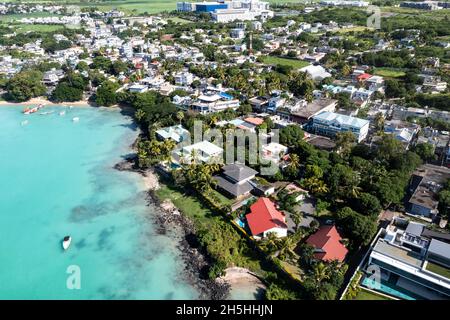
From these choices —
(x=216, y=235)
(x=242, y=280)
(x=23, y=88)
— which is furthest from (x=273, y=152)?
(x=23, y=88)

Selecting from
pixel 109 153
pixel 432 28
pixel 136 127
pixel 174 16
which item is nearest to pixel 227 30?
pixel 174 16

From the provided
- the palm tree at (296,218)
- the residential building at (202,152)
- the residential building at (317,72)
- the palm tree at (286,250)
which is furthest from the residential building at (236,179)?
the residential building at (317,72)

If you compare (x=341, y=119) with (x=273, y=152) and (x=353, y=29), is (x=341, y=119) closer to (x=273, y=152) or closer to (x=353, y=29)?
(x=273, y=152)

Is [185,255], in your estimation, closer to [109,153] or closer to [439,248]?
[439,248]

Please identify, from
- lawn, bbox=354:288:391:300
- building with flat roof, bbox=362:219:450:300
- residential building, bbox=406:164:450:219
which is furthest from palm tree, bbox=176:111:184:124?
lawn, bbox=354:288:391:300

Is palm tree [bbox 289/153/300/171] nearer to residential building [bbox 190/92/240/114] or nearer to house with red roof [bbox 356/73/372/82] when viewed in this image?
residential building [bbox 190/92/240/114]

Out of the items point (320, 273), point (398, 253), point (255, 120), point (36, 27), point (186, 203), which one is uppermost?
point (36, 27)
